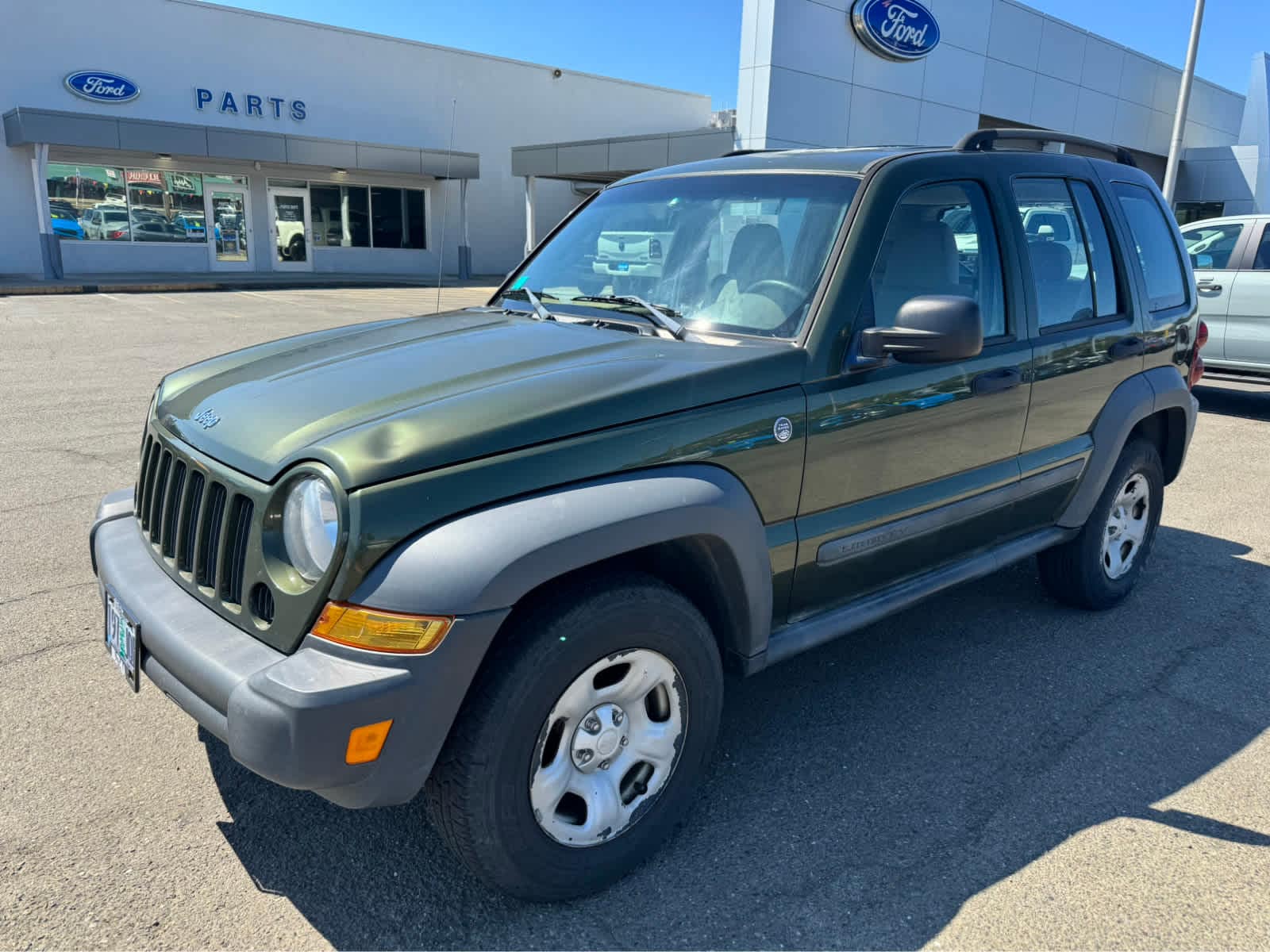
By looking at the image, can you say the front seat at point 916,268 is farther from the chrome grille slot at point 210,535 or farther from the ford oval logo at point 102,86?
the ford oval logo at point 102,86

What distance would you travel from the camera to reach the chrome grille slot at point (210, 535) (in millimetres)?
2352

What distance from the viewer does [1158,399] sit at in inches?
163

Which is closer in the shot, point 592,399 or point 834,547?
point 592,399

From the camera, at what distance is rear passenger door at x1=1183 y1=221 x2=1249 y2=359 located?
9.03m

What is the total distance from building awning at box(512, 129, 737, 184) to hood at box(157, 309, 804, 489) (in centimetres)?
1457

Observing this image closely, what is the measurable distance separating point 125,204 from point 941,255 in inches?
993

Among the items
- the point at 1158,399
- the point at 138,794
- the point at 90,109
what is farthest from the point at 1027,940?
the point at 90,109

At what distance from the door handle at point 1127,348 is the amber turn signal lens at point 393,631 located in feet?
10.4

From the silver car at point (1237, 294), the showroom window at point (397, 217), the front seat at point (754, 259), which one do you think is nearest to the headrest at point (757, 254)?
the front seat at point (754, 259)

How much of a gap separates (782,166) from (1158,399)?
215 centimetres

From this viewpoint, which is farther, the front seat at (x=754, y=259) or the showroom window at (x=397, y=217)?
the showroom window at (x=397, y=217)

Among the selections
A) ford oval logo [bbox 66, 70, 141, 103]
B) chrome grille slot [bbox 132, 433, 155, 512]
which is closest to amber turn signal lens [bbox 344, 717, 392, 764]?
chrome grille slot [bbox 132, 433, 155, 512]

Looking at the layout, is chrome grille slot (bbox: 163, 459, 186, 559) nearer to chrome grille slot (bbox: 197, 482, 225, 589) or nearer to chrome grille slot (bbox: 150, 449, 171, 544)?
chrome grille slot (bbox: 150, 449, 171, 544)

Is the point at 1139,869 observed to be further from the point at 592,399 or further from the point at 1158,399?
the point at 1158,399
